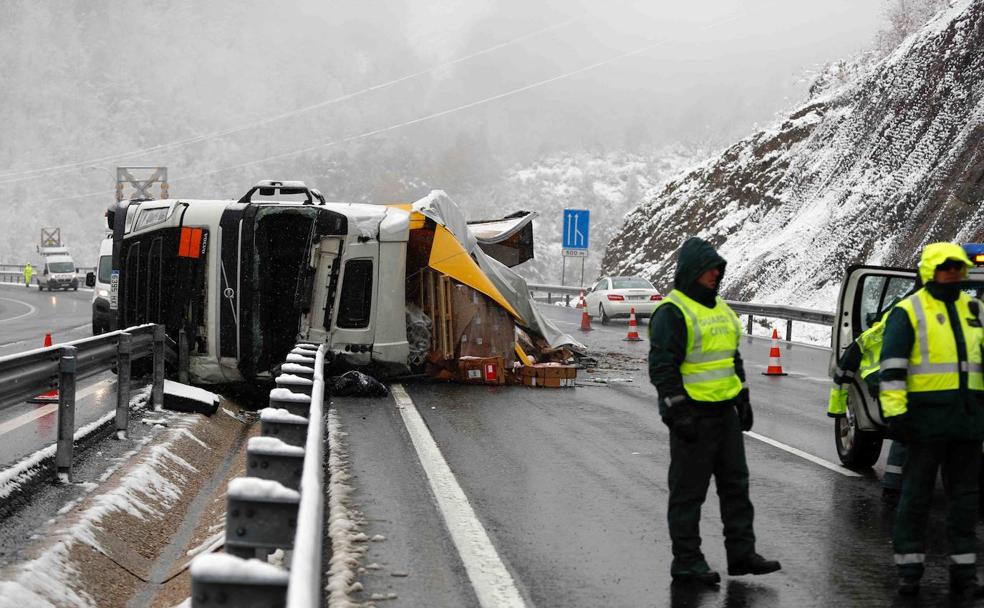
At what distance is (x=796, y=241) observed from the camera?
1423 inches

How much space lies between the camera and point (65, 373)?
823 centimetres

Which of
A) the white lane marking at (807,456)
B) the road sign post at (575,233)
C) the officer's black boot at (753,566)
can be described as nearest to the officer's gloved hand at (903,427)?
the officer's black boot at (753,566)

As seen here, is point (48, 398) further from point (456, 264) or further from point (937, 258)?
point (937, 258)

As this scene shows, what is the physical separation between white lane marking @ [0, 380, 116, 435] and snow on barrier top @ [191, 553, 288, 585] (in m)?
8.98

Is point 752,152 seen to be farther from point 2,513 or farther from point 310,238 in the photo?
point 2,513

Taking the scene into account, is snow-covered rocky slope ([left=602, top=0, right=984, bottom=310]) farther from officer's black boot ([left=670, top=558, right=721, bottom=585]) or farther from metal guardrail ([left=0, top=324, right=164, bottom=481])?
officer's black boot ([left=670, top=558, right=721, bottom=585])

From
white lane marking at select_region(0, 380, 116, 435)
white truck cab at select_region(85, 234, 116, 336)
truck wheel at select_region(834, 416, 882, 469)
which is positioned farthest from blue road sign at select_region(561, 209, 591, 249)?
truck wheel at select_region(834, 416, 882, 469)

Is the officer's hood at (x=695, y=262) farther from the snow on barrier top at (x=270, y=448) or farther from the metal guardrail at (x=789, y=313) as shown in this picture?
the metal guardrail at (x=789, y=313)

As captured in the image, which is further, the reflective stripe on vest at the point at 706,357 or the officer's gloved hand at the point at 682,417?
the reflective stripe on vest at the point at 706,357

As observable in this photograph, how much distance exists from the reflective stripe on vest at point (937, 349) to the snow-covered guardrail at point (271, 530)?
10.1ft

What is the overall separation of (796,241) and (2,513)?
31644 millimetres

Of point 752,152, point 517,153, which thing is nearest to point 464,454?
point 752,152

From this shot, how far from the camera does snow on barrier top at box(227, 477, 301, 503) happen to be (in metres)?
3.84

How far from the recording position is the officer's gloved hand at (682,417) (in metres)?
5.94
